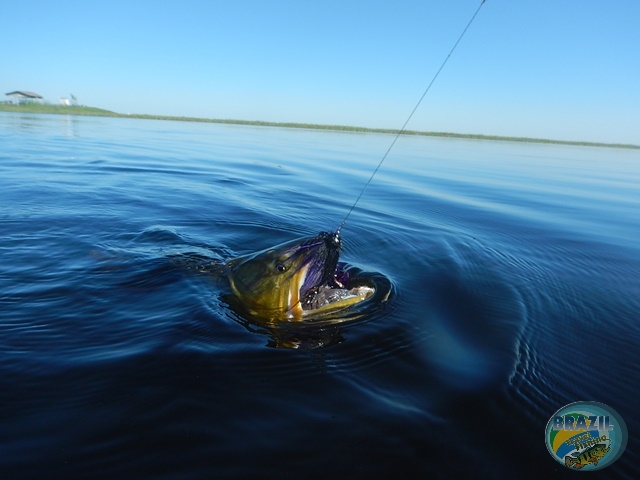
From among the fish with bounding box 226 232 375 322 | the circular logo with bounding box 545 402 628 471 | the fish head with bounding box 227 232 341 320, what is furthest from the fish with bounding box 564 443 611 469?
the fish head with bounding box 227 232 341 320

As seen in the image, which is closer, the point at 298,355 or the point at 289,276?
the point at 298,355

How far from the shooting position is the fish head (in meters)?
4.12

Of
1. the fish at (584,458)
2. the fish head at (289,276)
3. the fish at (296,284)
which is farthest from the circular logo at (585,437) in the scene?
the fish head at (289,276)

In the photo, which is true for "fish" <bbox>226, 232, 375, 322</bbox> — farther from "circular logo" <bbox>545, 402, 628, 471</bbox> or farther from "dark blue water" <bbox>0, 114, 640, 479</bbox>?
"circular logo" <bbox>545, 402, 628, 471</bbox>

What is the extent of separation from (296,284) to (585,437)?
9.02 feet

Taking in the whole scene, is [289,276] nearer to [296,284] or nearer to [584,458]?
[296,284]

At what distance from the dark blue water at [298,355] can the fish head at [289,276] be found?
329 mm

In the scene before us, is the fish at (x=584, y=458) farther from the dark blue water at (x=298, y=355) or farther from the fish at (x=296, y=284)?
the fish at (x=296, y=284)

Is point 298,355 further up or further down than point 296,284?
further down

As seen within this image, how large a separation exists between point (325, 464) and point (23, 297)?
164 inches

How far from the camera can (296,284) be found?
412cm

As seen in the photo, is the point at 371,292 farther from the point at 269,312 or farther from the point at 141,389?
the point at 141,389

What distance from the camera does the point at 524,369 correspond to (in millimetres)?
3436

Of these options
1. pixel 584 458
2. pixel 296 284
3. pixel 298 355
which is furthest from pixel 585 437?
pixel 296 284
